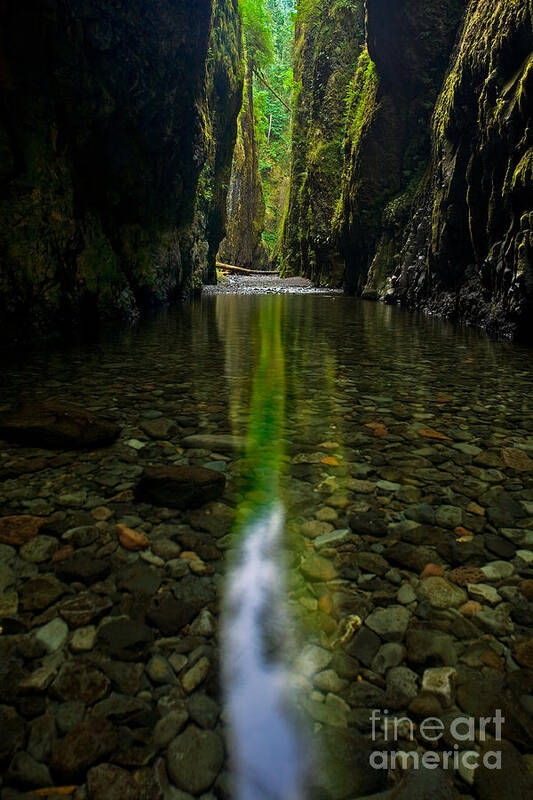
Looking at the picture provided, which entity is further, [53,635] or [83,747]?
[53,635]

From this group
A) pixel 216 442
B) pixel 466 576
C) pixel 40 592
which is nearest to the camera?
pixel 40 592

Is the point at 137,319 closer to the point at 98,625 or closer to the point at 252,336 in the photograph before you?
the point at 252,336

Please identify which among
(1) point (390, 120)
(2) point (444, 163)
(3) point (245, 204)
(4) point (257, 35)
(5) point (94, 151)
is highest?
(4) point (257, 35)

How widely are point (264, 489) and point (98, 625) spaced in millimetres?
1104

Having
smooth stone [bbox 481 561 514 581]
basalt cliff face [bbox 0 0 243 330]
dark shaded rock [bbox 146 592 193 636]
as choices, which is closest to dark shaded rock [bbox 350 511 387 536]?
smooth stone [bbox 481 561 514 581]

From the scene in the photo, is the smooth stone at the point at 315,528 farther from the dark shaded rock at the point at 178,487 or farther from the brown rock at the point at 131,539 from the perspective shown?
the brown rock at the point at 131,539

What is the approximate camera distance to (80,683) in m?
1.27

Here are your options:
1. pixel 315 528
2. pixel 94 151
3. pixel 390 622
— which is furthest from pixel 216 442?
pixel 94 151

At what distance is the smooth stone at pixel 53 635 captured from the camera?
1.40 meters

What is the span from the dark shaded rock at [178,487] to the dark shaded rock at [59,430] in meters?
0.73

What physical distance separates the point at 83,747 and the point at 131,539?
885 millimetres

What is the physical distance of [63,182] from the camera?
765cm

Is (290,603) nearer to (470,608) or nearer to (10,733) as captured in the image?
(470,608)

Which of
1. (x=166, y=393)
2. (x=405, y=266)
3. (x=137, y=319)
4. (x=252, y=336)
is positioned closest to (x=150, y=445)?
(x=166, y=393)
